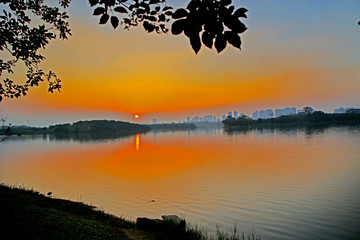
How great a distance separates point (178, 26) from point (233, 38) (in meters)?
0.58

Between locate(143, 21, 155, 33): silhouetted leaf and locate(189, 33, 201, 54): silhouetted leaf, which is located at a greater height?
locate(143, 21, 155, 33): silhouetted leaf

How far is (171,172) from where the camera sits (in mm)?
25828

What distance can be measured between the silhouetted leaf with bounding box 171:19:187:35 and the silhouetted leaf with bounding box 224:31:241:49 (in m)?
0.46

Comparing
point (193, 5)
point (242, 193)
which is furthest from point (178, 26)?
point (242, 193)

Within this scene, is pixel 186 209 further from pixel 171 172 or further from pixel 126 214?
pixel 171 172

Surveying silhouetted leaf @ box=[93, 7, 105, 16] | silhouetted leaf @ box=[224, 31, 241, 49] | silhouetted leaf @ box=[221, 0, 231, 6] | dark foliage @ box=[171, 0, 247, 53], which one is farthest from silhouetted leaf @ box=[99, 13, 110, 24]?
silhouetted leaf @ box=[224, 31, 241, 49]

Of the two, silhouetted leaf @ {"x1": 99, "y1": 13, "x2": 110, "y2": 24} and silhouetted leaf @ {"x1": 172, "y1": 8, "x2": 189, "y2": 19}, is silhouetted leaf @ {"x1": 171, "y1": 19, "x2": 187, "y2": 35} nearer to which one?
silhouetted leaf @ {"x1": 172, "y1": 8, "x2": 189, "y2": 19}

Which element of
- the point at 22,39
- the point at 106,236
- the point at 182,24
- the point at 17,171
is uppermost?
the point at 22,39

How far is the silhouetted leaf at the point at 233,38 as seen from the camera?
2219 millimetres

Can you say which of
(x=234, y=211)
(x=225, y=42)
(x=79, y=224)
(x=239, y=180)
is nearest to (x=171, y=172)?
(x=239, y=180)

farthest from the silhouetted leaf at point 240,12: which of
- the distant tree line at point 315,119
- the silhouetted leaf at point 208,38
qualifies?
the distant tree line at point 315,119

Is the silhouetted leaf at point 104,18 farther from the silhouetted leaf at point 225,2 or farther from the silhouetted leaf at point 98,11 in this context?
the silhouetted leaf at point 225,2

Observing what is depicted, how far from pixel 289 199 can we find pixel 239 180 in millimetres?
5834

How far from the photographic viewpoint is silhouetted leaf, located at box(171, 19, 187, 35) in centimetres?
220
